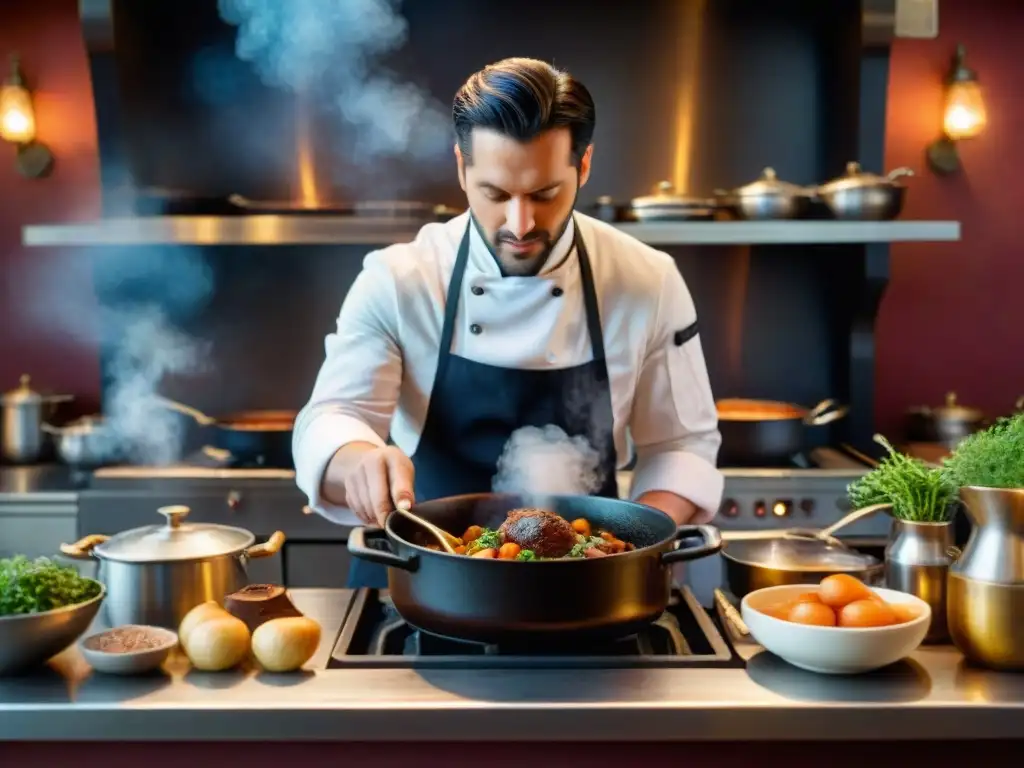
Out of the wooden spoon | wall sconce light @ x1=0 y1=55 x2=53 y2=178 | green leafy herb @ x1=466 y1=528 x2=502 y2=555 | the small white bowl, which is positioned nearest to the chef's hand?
the wooden spoon

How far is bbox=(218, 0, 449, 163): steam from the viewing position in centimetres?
363

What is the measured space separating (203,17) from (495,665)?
2.92m

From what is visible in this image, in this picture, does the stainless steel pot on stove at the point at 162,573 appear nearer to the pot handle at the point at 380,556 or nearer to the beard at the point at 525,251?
the pot handle at the point at 380,556

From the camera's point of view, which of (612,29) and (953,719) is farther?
(612,29)

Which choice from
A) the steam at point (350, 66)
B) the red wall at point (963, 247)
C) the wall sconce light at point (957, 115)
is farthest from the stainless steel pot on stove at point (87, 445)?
the wall sconce light at point (957, 115)

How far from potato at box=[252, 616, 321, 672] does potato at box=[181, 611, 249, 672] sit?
2 cm

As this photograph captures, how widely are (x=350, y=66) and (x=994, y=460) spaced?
285cm

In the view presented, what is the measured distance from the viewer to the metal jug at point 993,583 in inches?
56.4

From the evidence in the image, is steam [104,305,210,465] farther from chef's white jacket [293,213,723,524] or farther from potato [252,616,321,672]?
potato [252,616,321,672]

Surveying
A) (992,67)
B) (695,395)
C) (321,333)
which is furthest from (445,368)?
(992,67)

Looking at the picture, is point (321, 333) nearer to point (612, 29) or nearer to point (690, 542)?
point (612, 29)

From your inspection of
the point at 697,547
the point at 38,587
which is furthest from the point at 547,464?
the point at 38,587

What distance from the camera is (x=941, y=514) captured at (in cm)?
162

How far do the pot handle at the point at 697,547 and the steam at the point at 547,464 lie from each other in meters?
0.68
